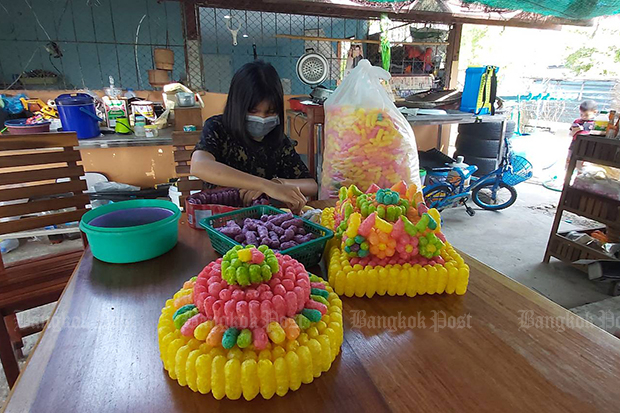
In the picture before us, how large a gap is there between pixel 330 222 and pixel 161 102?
3.18 m

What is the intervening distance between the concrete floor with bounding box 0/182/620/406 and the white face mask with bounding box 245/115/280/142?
159 centimetres

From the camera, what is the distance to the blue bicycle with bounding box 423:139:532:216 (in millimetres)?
3910

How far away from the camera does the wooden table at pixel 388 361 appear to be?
22.8 inches

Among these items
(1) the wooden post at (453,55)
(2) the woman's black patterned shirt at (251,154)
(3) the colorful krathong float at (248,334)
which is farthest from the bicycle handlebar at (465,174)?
(3) the colorful krathong float at (248,334)

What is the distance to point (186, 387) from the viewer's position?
1.98ft

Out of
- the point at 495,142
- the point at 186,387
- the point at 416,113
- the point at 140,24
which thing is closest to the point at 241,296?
the point at 186,387

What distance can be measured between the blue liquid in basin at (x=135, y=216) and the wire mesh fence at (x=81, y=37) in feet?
11.9

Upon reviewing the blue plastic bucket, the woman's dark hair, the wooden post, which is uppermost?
the wooden post

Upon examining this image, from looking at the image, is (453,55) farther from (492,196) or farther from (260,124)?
(260,124)

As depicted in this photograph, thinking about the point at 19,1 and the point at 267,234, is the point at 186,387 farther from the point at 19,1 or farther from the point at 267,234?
the point at 19,1

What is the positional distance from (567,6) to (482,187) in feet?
6.26

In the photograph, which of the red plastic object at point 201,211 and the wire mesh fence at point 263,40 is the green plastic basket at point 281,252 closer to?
the red plastic object at point 201,211

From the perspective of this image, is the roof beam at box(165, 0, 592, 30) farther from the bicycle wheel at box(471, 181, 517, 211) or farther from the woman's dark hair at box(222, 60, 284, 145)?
the woman's dark hair at box(222, 60, 284, 145)

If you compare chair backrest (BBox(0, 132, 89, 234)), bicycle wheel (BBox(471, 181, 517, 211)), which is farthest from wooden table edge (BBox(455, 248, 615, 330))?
bicycle wheel (BBox(471, 181, 517, 211))
